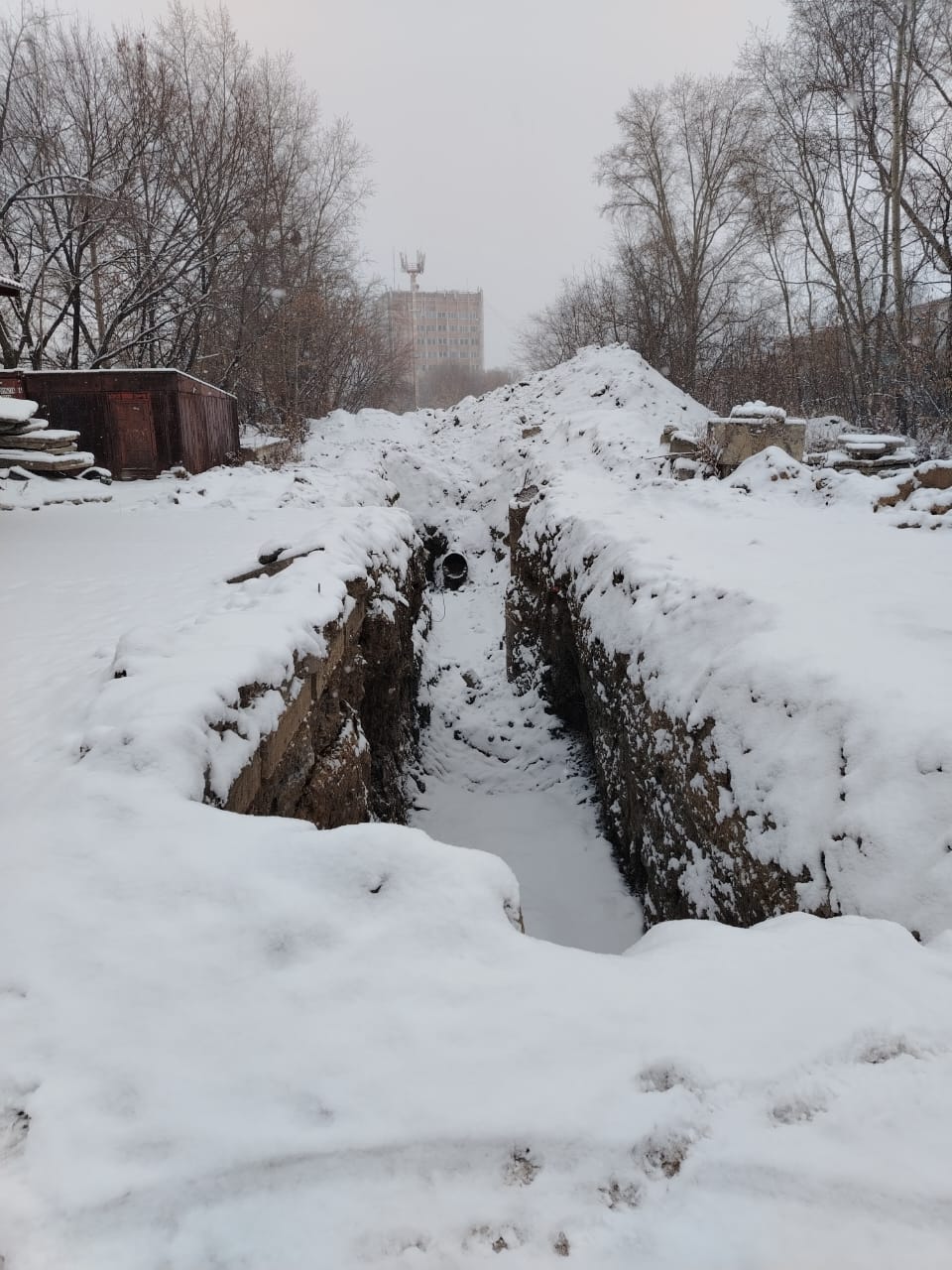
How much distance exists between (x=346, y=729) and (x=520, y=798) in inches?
90.4

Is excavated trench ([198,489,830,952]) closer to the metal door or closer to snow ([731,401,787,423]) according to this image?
snow ([731,401,787,423])

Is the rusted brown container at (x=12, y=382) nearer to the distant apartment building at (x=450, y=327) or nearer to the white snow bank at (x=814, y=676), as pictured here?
the white snow bank at (x=814, y=676)

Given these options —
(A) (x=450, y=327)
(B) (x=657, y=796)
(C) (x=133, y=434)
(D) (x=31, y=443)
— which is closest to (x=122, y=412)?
(C) (x=133, y=434)

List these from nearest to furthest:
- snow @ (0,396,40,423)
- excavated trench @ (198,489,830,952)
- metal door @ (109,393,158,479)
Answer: excavated trench @ (198,489,830,952)
snow @ (0,396,40,423)
metal door @ (109,393,158,479)

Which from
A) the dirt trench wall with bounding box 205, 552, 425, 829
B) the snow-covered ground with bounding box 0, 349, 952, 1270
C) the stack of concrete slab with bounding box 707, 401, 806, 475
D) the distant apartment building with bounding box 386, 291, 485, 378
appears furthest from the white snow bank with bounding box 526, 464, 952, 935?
the distant apartment building with bounding box 386, 291, 485, 378

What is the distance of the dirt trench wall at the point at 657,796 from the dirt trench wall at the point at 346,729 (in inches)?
63.7

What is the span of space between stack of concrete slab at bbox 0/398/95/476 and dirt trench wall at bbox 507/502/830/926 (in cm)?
675

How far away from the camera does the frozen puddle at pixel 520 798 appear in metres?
4.34

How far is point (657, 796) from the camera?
3787mm

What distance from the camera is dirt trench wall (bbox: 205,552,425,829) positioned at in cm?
300

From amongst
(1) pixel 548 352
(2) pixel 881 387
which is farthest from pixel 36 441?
(1) pixel 548 352

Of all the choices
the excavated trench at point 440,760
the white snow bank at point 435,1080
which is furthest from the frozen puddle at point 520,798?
the white snow bank at point 435,1080

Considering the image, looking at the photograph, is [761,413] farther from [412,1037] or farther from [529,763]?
[412,1037]

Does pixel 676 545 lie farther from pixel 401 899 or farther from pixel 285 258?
pixel 285 258
